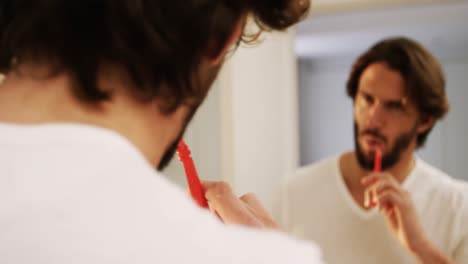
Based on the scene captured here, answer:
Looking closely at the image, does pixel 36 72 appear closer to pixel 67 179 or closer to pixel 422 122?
pixel 67 179

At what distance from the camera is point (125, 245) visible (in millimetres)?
248

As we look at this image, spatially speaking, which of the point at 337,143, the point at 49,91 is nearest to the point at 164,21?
the point at 49,91

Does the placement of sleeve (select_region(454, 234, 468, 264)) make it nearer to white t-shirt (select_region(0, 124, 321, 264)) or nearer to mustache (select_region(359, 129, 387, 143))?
mustache (select_region(359, 129, 387, 143))

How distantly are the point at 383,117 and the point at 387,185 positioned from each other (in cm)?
16

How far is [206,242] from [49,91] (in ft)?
0.36

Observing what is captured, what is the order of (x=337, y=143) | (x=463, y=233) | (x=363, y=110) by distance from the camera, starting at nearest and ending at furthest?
1. (x=463, y=233)
2. (x=363, y=110)
3. (x=337, y=143)

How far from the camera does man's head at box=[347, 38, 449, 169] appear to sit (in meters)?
1.16

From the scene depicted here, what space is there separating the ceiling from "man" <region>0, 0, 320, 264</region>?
101 centimetres

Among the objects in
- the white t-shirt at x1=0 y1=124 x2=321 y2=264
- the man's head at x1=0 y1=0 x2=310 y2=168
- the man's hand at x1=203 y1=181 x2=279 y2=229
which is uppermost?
the man's head at x1=0 y1=0 x2=310 y2=168

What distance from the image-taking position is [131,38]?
291mm

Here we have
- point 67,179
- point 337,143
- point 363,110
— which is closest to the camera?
point 67,179

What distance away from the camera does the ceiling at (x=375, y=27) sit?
133 cm

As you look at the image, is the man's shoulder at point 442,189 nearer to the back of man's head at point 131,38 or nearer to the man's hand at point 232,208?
the man's hand at point 232,208

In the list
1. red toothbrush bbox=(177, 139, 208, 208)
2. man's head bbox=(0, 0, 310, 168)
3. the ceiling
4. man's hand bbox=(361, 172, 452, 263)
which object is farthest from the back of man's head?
the ceiling
